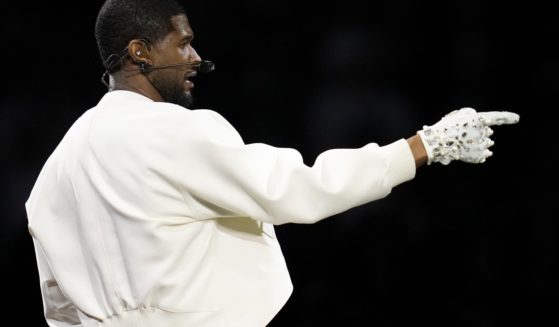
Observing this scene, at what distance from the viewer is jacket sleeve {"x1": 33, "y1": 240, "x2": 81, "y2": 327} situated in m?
1.73

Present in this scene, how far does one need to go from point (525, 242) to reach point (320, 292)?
60 cm

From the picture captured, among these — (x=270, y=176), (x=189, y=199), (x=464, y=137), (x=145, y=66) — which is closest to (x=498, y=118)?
(x=464, y=137)

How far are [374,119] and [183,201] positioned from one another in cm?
115

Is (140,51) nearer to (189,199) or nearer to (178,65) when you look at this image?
(178,65)

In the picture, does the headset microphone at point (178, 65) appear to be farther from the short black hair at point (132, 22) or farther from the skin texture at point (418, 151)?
the skin texture at point (418, 151)

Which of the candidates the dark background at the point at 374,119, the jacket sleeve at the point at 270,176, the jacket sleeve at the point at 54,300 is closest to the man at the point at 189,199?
the jacket sleeve at the point at 270,176

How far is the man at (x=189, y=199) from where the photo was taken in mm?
1510

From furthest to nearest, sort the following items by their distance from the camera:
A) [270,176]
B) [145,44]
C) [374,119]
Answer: [374,119] → [145,44] → [270,176]

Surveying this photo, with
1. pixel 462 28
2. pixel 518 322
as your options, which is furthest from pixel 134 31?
pixel 518 322

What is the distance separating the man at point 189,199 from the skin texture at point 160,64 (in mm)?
70

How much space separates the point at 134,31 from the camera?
167 cm

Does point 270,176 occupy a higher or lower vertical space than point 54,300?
higher

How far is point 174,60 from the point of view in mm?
1690

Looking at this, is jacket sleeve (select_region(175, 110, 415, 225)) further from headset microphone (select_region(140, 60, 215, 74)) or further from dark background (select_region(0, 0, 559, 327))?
dark background (select_region(0, 0, 559, 327))
